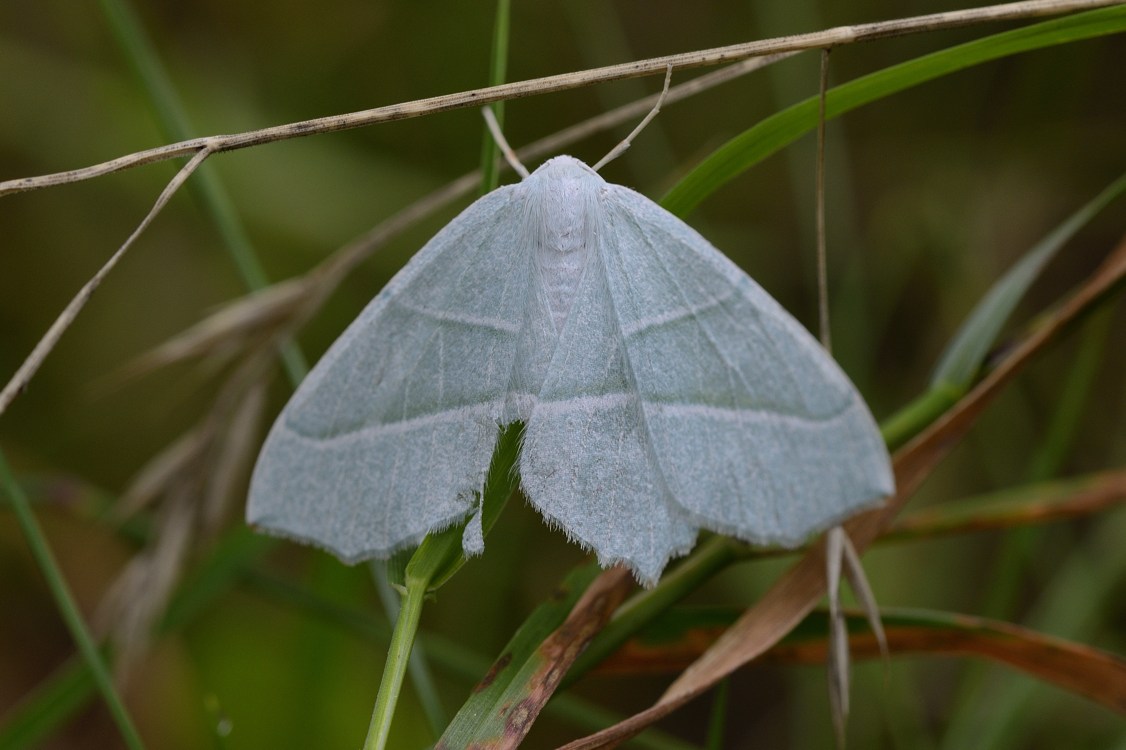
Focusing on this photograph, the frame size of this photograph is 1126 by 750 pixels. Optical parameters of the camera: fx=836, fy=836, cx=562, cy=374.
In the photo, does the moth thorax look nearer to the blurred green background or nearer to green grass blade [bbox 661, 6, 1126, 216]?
green grass blade [bbox 661, 6, 1126, 216]

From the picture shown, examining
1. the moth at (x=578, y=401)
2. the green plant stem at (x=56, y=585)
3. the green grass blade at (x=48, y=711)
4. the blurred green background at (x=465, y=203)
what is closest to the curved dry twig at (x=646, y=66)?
the moth at (x=578, y=401)

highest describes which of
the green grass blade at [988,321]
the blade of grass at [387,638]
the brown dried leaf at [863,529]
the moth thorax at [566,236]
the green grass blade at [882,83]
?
the green grass blade at [882,83]

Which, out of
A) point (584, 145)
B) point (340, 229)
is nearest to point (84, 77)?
point (340, 229)

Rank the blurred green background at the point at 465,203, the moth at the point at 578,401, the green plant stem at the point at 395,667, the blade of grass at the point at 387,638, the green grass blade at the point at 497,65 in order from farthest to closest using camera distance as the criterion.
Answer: the blurred green background at the point at 465,203, the blade of grass at the point at 387,638, the green grass blade at the point at 497,65, the moth at the point at 578,401, the green plant stem at the point at 395,667

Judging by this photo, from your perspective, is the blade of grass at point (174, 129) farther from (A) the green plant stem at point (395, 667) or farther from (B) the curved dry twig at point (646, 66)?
(A) the green plant stem at point (395, 667)

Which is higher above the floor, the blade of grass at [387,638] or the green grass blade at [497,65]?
the green grass blade at [497,65]

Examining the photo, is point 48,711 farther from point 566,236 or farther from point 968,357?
point 968,357

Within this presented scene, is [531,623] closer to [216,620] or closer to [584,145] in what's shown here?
[216,620]
